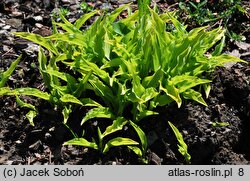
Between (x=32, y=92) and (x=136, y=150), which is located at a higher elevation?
(x=32, y=92)

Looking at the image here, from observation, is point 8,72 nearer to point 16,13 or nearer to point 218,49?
point 16,13

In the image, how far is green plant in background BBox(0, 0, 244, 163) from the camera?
3.58 metres

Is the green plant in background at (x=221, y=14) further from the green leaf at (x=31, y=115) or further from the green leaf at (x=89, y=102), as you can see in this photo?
the green leaf at (x=31, y=115)

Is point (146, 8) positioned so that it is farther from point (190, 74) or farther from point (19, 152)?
point (19, 152)

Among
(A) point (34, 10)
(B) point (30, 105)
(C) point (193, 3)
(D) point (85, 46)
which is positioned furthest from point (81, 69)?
(C) point (193, 3)

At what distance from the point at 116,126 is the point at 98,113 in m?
0.15

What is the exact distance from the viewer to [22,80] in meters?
4.00

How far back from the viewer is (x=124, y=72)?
12.0 feet

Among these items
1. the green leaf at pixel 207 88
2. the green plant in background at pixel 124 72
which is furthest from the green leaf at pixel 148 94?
the green leaf at pixel 207 88

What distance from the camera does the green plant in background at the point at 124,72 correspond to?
11.8 ft

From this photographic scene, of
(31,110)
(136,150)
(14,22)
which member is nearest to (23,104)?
(31,110)

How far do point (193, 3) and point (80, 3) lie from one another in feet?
3.18

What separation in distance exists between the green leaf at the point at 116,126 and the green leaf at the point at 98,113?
0.07 m

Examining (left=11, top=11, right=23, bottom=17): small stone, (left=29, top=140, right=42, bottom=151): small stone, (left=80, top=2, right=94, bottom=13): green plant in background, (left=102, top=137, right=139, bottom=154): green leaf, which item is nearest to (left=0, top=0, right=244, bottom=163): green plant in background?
(left=102, top=137, right=139, bottom=154): green leaf
